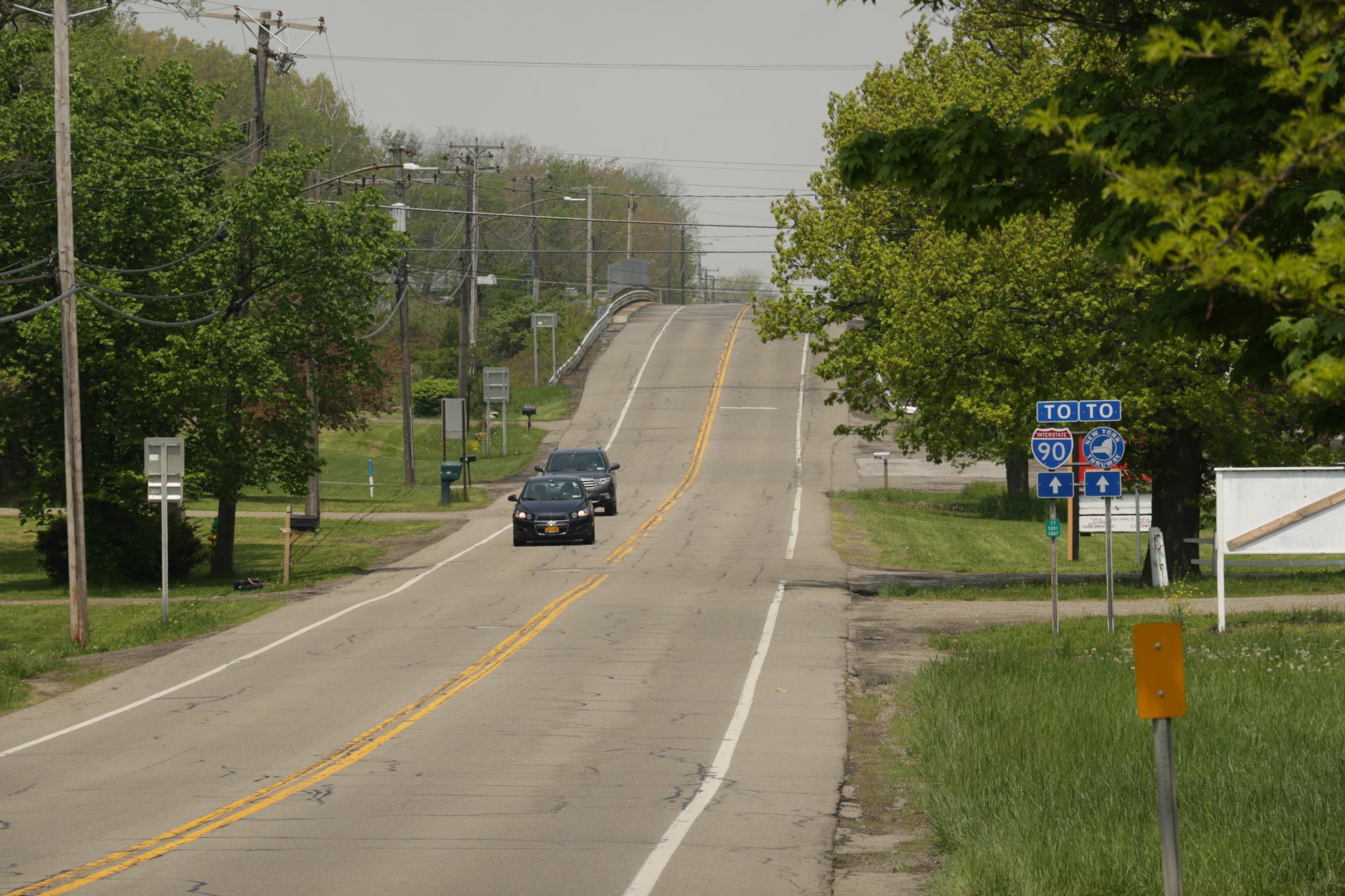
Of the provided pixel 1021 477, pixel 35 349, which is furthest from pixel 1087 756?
pixel 1021 477

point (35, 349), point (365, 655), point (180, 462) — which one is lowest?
point (365, 655)

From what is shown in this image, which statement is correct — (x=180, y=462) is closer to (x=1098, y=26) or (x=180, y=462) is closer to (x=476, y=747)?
(x=476, y=747)

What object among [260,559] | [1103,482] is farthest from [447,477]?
[1103,482]

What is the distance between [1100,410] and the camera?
21.3 metres

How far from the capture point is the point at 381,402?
58500mm

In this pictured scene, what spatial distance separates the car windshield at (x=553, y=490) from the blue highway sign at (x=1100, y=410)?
1710 cm

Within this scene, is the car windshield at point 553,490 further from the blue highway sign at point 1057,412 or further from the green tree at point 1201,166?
the green tree at point 1201,166

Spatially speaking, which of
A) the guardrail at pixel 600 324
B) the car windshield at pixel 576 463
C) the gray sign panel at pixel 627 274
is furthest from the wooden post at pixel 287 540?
the gray sign panel at pixel 627 274

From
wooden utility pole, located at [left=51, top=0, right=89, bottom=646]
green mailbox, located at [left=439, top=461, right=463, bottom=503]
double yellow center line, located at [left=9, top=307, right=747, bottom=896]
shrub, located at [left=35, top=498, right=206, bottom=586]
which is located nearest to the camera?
double yellow center line, located at [left=9, top=307, right=747, bottom=896]

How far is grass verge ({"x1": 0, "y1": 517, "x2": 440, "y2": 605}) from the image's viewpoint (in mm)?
32781

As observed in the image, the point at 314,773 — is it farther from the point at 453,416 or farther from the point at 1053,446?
the point at 453,416

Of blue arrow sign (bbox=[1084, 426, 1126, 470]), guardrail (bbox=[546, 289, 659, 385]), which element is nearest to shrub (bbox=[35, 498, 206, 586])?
blue arrow sign (bbox=[1084, 426, 1126, 470])

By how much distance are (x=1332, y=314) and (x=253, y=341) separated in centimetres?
2803

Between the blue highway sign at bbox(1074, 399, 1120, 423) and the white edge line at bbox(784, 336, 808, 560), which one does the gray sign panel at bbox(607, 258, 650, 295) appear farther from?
the blue highway sign at bbox(1074, 399, 1120, 423)
